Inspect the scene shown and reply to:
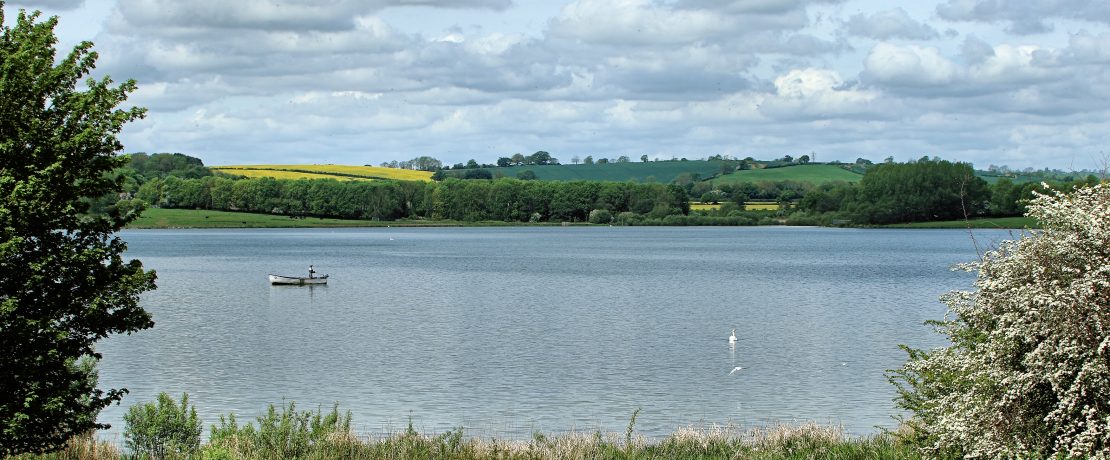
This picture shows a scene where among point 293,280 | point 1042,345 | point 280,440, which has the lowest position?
point 293,280

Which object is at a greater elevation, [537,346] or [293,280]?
[537,346]

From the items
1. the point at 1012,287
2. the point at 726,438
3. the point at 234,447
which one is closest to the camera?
the point at 1012,287

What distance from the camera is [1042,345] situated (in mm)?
14055

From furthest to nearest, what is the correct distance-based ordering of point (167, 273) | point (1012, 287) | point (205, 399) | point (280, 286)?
point (167, 273), point (280, 286), point (205, 399), point (1012, 287)

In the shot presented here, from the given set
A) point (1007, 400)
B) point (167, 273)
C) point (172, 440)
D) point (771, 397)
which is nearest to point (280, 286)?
point (167, 273)

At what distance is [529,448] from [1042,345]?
988 cm

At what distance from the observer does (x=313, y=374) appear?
126 feet

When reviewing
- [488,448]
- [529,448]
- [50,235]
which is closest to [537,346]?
[488,448]

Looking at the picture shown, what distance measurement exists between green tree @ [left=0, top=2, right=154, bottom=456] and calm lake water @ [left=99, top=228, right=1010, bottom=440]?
35.8 feet

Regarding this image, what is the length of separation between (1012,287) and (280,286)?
7368cm

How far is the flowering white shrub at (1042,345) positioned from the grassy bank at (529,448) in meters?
2.93

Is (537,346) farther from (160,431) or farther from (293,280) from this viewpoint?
(293,280)

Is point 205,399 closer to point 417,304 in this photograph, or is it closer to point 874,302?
point 417,304

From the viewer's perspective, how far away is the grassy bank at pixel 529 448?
1945cm
